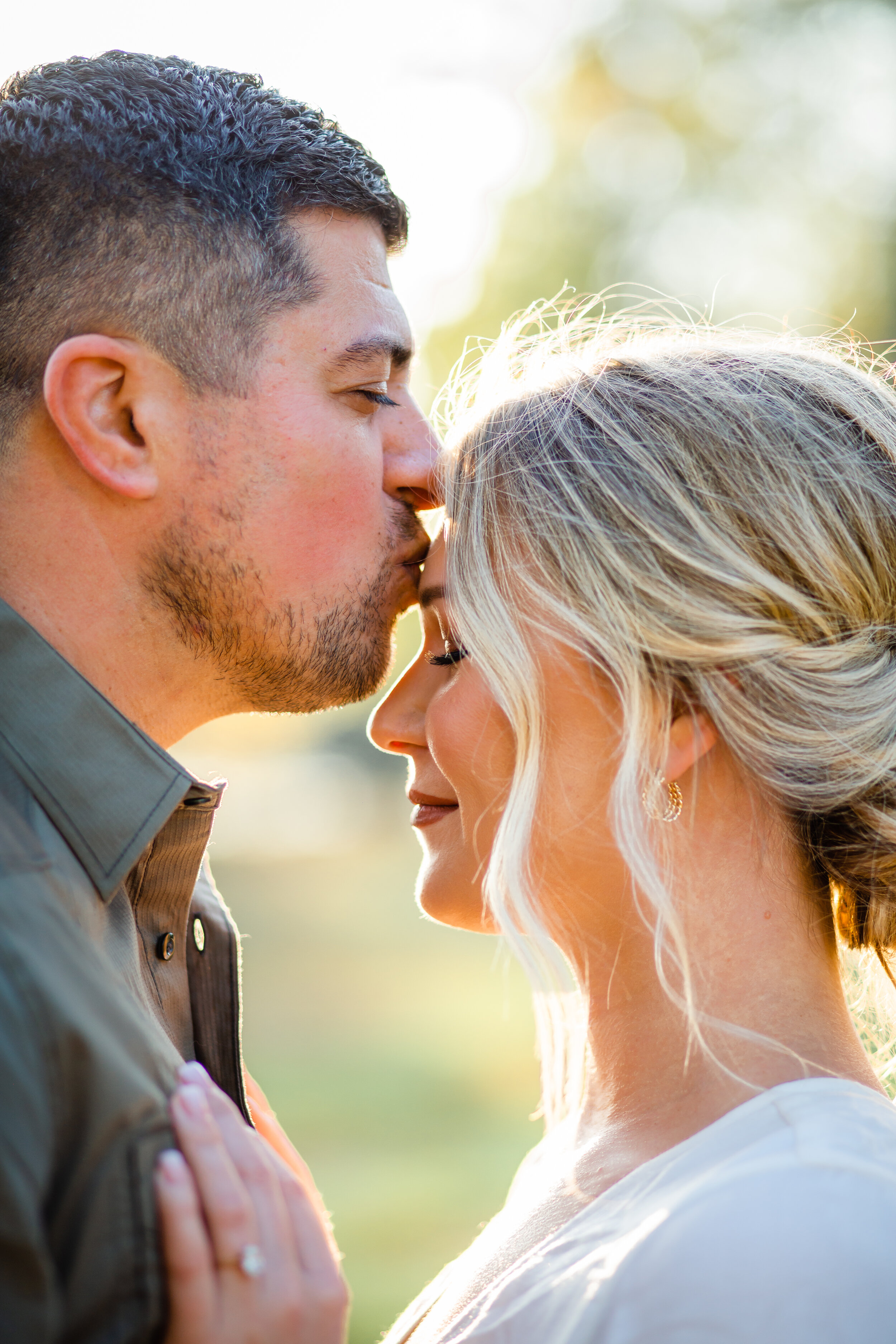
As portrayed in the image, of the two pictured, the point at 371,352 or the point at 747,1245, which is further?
the point at 371,352

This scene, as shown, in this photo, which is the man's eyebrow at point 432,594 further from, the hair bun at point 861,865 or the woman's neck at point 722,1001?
the hair bun at point 861,865

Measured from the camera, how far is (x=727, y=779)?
2.16 m

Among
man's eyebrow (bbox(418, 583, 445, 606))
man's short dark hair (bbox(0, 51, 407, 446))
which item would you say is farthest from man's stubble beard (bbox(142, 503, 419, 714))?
man's short dark hair (bbox(0, 51, 407, 446))

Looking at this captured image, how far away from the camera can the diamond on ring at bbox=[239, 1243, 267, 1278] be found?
4.83 ft

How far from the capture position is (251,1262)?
4.83ft

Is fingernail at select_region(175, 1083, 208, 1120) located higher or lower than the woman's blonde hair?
lower

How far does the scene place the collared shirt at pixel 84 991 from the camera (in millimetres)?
1369

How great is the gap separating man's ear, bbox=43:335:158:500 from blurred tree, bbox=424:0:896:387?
8681 millimetres

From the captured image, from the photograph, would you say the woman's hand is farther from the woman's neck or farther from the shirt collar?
the woman's neck

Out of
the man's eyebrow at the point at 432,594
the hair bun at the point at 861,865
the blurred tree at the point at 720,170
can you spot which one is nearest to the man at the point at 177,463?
the man's eyebrow at the point at 432,594

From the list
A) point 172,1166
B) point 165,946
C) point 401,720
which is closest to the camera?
point 172,1166

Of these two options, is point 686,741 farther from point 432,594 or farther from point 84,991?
point 84,991

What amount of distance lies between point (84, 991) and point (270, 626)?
1069 millimetres

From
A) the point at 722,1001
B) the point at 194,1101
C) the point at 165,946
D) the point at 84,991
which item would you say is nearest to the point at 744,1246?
the point at 722,1001
